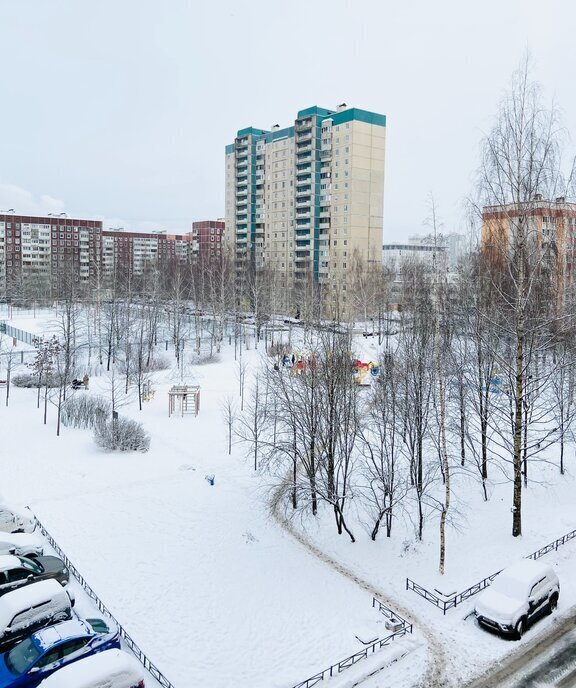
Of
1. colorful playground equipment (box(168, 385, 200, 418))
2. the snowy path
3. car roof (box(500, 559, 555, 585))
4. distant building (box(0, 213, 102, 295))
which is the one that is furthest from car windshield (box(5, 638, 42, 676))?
distant building (box(0, 213, 102, 295))

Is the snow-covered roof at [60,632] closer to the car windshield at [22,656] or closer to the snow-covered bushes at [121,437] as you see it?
the car windshield at [22,656]

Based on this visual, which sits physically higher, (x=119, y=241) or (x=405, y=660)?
(x=119, y=241)

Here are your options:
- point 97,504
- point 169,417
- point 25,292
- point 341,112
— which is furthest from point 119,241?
point 97,504

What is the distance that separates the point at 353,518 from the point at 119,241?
121 meters

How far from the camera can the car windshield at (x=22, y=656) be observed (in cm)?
1038

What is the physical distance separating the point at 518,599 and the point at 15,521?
14.1 m

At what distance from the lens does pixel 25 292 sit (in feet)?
274

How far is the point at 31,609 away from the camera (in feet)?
39.4

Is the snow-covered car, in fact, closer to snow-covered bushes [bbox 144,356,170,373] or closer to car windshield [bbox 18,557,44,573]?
car windshield [bbox 18,557,44,573]

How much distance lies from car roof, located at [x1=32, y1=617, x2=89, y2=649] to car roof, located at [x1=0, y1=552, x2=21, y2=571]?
3.06m

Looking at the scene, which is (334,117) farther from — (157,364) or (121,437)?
(121,437)

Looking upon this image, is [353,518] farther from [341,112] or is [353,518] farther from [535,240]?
[341,112]

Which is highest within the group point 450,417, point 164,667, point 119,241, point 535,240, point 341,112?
point 341,112

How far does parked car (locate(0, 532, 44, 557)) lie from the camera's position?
1519 centimetres
